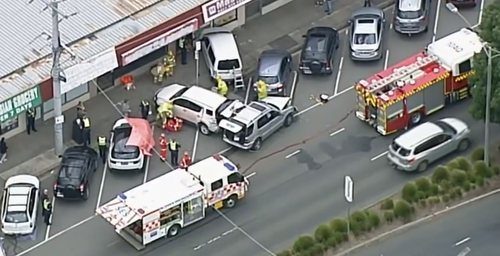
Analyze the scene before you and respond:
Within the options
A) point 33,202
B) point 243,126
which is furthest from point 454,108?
point 33,202

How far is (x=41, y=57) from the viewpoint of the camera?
255 feet

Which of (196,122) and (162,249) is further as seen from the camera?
(196,122)

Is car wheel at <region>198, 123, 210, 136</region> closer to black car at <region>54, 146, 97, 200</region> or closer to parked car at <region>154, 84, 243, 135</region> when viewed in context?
parked car at <region>154, 84, 243, 135</region>

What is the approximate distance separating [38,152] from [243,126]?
974 cm

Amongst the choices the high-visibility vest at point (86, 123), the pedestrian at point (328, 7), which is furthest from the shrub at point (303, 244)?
the pedestrian at point (328, 7)

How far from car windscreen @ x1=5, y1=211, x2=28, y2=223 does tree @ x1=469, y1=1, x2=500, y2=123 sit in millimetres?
20823

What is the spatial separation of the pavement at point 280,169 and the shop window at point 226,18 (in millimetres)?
780

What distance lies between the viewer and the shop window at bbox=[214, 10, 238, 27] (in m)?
85.9

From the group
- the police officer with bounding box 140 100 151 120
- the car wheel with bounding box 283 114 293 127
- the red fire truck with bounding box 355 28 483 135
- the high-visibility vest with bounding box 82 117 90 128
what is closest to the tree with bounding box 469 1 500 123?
the red fire truck with bounding box 355 28 483 135

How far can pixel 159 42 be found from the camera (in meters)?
80.7

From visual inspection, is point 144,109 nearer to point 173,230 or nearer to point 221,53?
point 221,53

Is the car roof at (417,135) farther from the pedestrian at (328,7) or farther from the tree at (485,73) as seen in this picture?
the pedestrian at (328,7)

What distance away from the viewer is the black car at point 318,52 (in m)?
82.6

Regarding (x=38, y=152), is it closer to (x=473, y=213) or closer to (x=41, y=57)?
(x=41, y=57)
